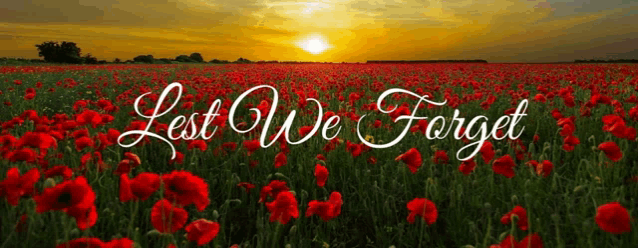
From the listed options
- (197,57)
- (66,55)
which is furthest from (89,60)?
(197,57)

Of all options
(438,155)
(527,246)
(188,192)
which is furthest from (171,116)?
(527,246)

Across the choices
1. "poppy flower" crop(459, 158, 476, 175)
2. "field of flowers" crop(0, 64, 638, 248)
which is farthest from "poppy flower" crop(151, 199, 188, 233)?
"poppy flower" crop(459, 158, 476, 175)

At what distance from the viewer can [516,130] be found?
5.00m

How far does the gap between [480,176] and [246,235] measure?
1.59 m

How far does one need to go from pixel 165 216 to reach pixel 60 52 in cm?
5019

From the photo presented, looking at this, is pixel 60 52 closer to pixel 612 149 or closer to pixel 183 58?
pixel 183 58

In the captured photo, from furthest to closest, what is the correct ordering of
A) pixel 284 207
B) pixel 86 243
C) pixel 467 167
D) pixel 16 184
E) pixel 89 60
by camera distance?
pixel 89 60
pixel 467 167
pixel 284 207
pixel 16 184
pixel 86 243

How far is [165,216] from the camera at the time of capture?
165cm

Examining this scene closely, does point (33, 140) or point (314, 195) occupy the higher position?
point (33, 140)

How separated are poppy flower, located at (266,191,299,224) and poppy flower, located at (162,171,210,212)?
1.00ft

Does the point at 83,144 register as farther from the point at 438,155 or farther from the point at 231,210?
the point at 438,155

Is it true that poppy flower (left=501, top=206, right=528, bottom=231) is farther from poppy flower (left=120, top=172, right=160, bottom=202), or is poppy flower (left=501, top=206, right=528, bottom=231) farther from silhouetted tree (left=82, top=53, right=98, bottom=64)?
silhouetted tree (left=82, top=53, right=98, bottom=64)

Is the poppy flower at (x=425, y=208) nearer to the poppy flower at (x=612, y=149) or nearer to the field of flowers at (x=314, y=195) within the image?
the field of flowers at (x=314, y=195)

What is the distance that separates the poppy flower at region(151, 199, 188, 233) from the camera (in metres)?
1.58
